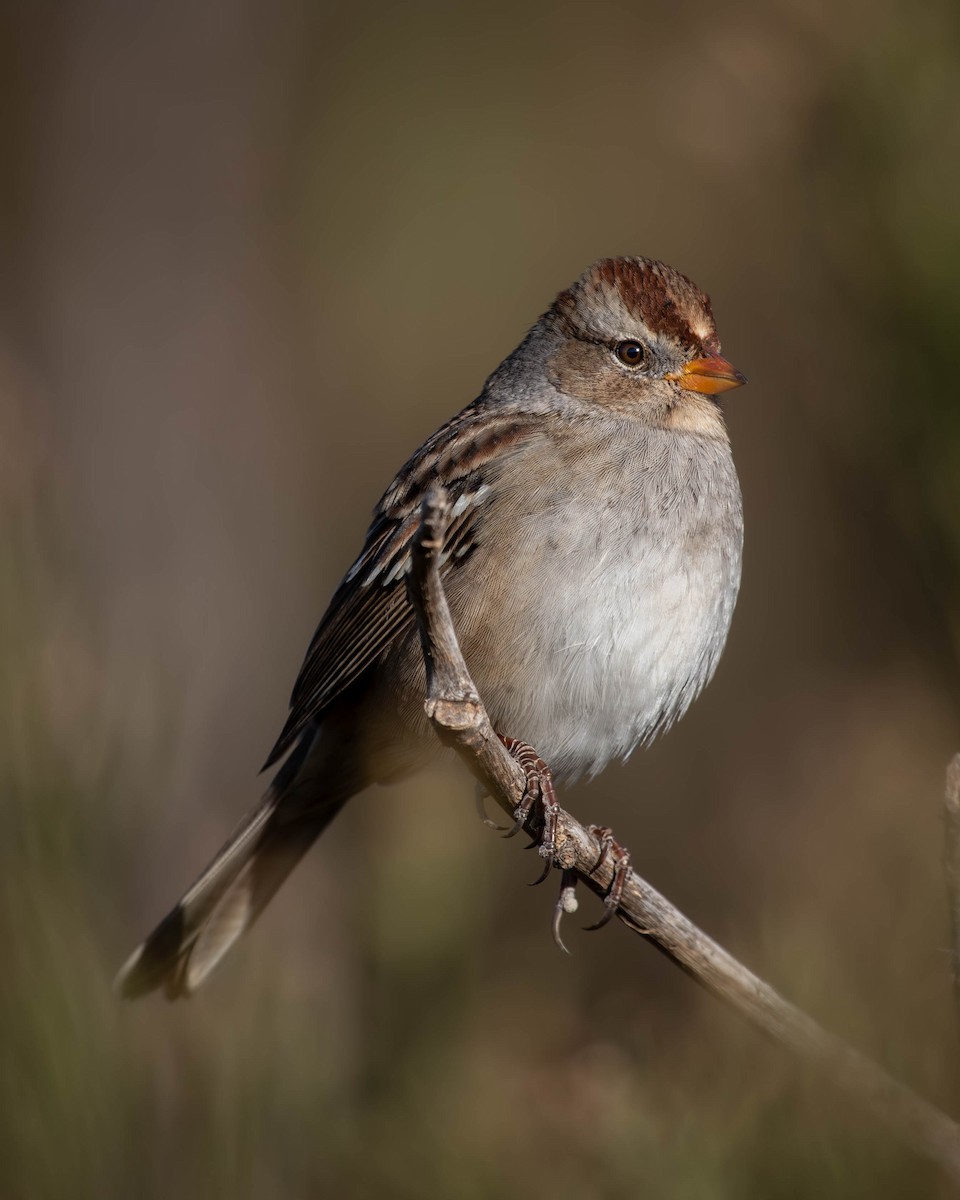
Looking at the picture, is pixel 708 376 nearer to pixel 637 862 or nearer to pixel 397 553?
pixel 397 553

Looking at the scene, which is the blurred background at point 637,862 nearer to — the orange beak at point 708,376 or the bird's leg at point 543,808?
the bird's leg at point 543,808

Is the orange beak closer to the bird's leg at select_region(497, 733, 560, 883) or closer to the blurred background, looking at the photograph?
the blurred background

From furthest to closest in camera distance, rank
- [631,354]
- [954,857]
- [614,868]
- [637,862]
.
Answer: [637,862] < [631,354] < [614,868] < [954,857]

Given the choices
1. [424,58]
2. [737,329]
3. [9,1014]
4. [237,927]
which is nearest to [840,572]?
[737,329]

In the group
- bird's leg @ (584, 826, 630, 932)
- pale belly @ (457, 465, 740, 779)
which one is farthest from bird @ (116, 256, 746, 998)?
bird's leg @ (584, 826, 630, 932)

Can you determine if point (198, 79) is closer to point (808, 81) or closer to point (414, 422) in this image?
point (414, 422)

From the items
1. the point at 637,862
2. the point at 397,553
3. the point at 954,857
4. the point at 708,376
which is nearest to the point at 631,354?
the point at 708,376
